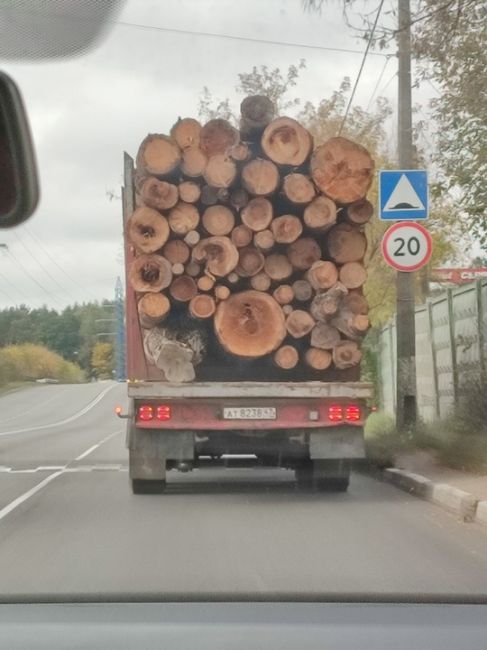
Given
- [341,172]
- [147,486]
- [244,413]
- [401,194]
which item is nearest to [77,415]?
[401,194]

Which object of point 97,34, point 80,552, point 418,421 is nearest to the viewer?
point 97,34

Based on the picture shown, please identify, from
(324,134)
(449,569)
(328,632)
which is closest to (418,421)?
(324,134)

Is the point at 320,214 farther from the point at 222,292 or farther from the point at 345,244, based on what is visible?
the point at 222,292

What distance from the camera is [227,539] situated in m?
8.15

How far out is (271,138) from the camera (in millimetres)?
10727

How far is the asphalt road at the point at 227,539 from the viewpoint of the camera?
21.2ft

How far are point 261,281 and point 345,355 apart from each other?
3.92 feet

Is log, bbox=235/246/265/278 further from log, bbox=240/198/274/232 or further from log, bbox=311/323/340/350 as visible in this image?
log, bbox=311/323/340/350

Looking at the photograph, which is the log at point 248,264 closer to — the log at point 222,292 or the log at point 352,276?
the log at point 222,292

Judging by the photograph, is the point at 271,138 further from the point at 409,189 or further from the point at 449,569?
the point at 449,569

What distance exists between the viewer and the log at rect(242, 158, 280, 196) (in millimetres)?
10727

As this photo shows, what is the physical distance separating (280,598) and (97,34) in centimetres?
324

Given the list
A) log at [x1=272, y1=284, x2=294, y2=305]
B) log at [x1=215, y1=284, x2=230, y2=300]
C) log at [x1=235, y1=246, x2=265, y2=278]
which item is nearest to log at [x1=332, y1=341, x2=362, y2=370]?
log at [x1=272, y1=284, x2=294, y2=305]

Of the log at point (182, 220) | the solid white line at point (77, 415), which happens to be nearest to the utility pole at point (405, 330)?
the log at point (182, 220)
